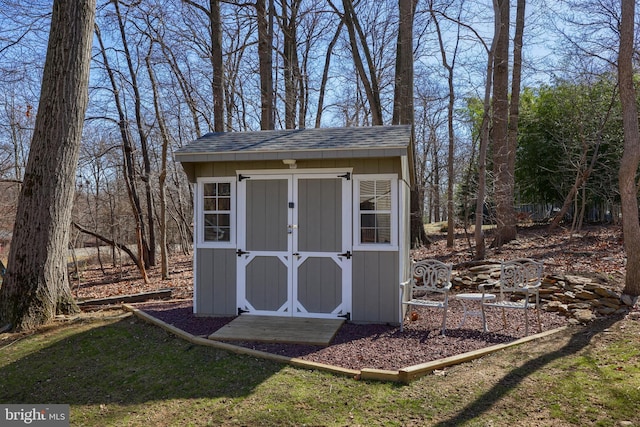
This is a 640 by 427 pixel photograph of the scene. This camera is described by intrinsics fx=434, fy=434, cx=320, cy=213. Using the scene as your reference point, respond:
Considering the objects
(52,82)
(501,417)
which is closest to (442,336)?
(501,417)

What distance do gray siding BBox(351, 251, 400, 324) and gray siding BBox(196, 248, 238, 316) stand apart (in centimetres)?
176

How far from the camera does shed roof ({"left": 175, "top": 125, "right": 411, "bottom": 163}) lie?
5.51m

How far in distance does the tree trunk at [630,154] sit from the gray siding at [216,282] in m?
5.70

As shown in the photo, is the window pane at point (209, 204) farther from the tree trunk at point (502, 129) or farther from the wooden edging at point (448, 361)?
the tree trunk at point (502, 129)

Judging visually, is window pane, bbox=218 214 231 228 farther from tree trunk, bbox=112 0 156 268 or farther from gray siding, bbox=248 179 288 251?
tree trunk, bbox=112 0 156 268

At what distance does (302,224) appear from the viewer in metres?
5.96

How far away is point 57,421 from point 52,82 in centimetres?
446

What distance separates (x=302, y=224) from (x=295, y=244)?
29 cm

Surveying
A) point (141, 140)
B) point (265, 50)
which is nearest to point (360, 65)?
point (265, 50)

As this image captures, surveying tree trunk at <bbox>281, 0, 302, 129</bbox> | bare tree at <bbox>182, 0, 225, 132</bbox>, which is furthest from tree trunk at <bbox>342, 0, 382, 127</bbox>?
bare tree at <bbox>182, 0, 225, 132</bbox>

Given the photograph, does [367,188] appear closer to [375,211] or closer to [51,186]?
[375,211]

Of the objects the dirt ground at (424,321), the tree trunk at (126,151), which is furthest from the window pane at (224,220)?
the tree trunk at (126,151)

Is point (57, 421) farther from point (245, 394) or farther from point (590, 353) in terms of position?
point (590, 353)

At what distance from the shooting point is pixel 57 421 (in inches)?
139
